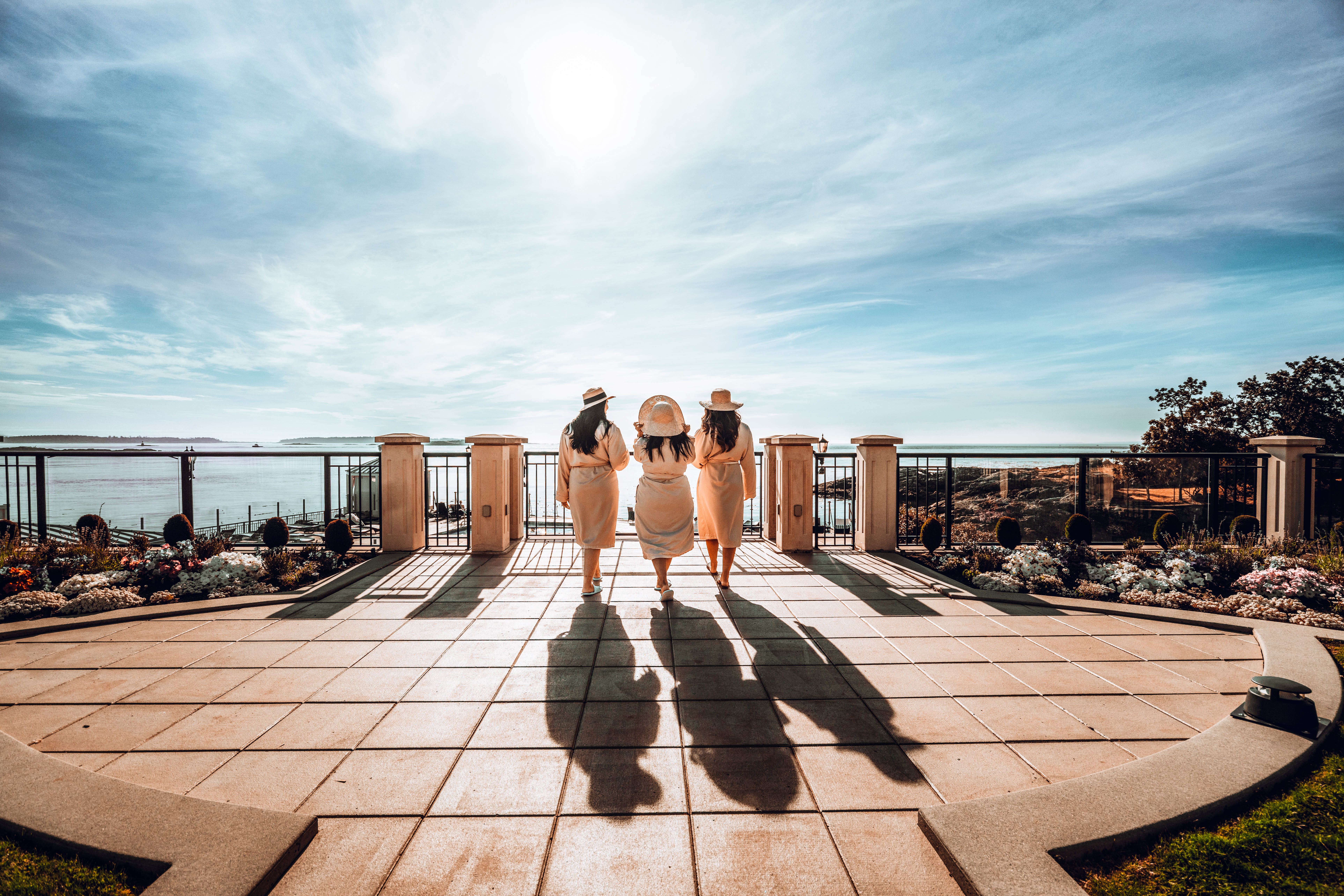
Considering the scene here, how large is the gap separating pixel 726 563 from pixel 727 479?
2.83ft

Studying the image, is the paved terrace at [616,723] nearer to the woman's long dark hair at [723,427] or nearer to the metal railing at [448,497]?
the woman's long dark hair at [723,427]

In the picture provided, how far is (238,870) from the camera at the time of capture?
1904mm

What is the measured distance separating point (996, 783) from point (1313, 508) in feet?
29.1

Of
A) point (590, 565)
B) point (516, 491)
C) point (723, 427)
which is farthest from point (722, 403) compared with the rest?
point (516, 491)

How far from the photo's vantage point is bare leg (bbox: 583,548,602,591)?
5746 mm

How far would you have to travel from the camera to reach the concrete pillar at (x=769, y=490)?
8359 mm

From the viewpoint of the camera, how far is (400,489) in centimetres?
784

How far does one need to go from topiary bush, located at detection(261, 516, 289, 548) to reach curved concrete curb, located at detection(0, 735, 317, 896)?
4.92m

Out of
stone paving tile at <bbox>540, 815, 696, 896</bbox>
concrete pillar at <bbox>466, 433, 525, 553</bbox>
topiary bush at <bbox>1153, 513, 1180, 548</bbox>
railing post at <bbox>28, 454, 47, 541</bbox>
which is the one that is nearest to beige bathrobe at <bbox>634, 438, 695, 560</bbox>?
concrete pillar at <bbox>466, 433, 525, 553</bbox>

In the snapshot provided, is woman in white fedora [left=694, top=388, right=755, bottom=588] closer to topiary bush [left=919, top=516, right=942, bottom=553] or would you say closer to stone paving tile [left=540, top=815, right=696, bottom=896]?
topiary bush [left=919, top=516, right=942, bottom=553]

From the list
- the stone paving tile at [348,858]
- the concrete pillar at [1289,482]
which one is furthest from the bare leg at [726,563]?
the concrete pillar at [1289,482]

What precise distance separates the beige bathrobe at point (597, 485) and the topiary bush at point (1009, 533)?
4584 mm

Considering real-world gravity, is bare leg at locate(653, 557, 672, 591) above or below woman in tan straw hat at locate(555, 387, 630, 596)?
below

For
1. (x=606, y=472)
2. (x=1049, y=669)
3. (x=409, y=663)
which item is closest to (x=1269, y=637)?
(x=1049, y=669)
